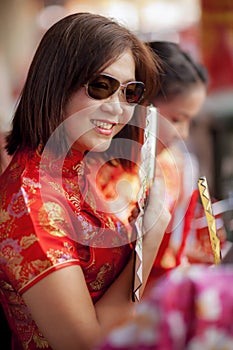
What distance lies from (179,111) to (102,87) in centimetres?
80

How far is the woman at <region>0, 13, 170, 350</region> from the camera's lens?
119 cm

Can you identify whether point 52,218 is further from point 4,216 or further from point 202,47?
point 202,47

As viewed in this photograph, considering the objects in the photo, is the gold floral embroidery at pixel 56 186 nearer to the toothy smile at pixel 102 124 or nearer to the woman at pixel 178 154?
the toothy smile at pixel 102 124

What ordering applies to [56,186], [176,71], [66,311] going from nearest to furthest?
[66,311] < [56,186] < [176,71]

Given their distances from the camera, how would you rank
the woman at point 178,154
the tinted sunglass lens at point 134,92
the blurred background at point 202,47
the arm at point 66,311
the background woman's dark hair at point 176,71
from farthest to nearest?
the blurred background at point 202,47 → the background woman's dark hair at point 176,71 → the woman at point 178,154 → the tinted sunglass lens at point 134,92 → the arm at point 66,311

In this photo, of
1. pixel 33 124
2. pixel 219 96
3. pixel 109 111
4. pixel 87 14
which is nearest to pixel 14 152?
pixel 33 124

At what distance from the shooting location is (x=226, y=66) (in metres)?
4.80

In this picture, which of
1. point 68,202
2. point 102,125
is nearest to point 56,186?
point 68,202

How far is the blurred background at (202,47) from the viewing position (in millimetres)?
4000

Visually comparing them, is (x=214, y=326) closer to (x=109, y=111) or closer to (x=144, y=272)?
(x=144, y=272)

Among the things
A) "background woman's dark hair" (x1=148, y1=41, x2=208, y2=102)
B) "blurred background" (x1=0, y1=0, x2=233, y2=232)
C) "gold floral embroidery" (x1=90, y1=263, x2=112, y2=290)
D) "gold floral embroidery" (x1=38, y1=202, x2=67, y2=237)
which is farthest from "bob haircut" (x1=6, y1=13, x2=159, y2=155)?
"blurred background" (x1=0, y1=0, x2=233, y2=232)

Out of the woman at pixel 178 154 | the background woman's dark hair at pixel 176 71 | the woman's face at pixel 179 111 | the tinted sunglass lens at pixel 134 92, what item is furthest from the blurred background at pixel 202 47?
the tinted sunglass lens at pixel 134 92

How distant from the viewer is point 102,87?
1.33 metres

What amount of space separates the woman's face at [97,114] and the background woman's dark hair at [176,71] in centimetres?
49
